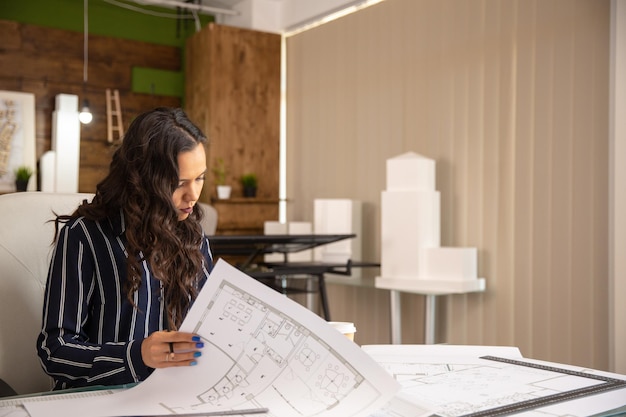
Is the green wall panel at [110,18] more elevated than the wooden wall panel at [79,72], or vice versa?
the green wall panel at [110,18]

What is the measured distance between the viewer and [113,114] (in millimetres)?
5152

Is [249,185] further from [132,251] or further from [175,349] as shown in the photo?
[175,349]

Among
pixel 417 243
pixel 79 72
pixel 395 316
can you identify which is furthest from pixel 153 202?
pixel 79 72

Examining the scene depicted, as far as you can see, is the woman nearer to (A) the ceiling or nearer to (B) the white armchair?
(B) the white armchair

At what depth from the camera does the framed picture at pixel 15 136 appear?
183 inches

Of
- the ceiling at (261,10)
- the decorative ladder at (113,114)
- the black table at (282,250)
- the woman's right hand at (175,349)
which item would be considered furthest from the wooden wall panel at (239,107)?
the woman's right hand at (175,349)

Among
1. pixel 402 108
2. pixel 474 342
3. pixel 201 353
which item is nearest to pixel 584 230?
pixel 474 342

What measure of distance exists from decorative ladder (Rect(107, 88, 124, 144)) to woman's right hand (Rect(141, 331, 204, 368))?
4366 mm

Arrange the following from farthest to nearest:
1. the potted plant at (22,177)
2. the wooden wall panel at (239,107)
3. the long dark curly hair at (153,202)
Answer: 1. the wooden wall panel at (239,107)
2. the potted plant at (22,177)
3. the long dark curly hair at (153,202)

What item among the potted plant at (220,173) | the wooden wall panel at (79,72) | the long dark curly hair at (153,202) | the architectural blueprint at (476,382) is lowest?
the architectural blueprint at (476,382)

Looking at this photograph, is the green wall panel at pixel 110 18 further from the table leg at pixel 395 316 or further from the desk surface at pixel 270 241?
the table leg at pixel 395 316

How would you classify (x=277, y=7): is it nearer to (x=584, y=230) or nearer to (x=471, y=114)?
(x=471, y=114)

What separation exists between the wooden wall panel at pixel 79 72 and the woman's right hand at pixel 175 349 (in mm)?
3803

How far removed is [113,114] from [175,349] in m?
4.50
